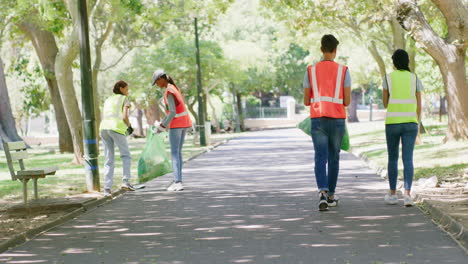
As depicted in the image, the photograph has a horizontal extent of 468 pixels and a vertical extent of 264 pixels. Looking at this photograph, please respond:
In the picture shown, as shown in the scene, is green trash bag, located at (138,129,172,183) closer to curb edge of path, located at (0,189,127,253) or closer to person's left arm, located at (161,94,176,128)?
person's left arm, located at (161,94,176,128)

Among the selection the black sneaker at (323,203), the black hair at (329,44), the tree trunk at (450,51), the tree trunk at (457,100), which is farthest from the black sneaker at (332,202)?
the tree trunk at (457,100)

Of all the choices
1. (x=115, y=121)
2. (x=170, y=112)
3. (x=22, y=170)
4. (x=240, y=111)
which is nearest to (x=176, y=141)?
(x=170, y=112)

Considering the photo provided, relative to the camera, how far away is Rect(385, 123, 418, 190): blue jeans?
9484 mm

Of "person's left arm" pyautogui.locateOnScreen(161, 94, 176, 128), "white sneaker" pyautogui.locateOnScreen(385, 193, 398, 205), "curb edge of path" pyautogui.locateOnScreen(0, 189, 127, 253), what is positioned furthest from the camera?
"person's left arm" pyautogui.locateOnScreen(161, 94, 176, 128)

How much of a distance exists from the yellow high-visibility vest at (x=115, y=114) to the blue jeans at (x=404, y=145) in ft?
15.1

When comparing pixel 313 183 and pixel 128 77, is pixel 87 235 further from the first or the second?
pixel 128 77

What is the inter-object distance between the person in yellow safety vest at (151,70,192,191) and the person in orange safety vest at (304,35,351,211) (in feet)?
10.9

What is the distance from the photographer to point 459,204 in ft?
30.2

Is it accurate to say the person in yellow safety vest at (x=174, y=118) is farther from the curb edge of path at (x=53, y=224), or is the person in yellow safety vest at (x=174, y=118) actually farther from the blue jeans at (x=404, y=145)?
the blue jeans at (x=404, y=145)

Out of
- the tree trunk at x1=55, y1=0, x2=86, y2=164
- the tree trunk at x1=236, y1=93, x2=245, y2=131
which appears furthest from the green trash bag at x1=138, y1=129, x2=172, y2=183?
the tree trunk at x1=236, y1=93, x2=245, y2=131

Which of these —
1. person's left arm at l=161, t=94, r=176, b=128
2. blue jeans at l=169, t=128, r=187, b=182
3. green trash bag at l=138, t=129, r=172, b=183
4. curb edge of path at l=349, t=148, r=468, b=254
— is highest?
person's left arm at l=161, t=94, r=176, b=128

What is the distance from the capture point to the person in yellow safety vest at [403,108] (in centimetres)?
948

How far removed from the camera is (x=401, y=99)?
952 centimetres

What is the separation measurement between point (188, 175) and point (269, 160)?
15.3 ft
